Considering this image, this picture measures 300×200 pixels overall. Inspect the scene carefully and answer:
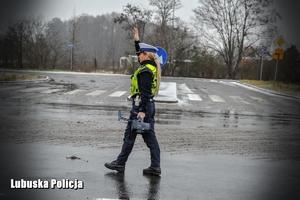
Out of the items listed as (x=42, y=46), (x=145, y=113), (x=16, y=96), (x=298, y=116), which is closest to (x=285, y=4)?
(x=298, y=116)

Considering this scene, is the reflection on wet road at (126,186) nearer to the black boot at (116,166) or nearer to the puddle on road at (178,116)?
the black boot at (116,166)

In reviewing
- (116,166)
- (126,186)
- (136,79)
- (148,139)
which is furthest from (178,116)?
(126,186)

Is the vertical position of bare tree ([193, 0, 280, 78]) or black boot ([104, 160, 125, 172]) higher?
bare tree ([193, 0, 280, 78])

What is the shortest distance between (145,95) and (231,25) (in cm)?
4420

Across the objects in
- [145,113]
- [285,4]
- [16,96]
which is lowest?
[16,96]

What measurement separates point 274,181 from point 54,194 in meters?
2.89

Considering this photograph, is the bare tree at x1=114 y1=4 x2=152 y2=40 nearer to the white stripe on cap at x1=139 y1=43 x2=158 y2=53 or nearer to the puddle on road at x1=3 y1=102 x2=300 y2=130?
the puddle on road at x1=3 y1=102 x2=300 y2=130

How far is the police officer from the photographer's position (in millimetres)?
5316

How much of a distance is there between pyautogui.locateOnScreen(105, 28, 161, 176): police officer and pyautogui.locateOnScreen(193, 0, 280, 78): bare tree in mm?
42704

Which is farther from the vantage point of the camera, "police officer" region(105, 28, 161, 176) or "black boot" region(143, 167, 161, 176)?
"black boot" region(143, 167, 161, 176)

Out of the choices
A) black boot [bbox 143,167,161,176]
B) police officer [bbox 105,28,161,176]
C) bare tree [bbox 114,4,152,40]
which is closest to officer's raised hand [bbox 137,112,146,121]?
police officer [bbox 105,28,161,176]

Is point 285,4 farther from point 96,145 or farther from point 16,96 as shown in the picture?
point 16,96

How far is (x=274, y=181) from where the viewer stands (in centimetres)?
540

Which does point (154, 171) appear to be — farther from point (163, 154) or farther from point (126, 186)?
point (163, 154)
